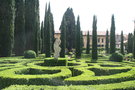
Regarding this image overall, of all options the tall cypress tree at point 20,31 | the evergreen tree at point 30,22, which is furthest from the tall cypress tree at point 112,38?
the tall cypress tree at point 20,31

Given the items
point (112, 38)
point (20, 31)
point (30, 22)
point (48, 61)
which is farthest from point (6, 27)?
point (112, 38)

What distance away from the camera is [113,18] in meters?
31.3

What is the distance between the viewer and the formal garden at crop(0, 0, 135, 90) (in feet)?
21.4

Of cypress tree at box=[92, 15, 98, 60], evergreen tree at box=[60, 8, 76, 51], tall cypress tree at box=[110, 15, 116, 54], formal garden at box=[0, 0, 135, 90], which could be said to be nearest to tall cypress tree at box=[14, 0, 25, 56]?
formal garden at box=[0, 0, 135, 90]

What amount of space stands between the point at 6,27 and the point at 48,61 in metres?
12.1

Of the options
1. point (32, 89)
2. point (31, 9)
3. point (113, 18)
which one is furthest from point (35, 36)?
point (32, 89)

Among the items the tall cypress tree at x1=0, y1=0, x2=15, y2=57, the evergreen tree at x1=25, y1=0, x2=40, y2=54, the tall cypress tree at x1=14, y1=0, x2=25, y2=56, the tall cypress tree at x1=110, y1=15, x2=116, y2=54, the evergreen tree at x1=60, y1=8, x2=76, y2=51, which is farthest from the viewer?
the evergreen tree at x1=60, y1=8, x2=76, y2=51

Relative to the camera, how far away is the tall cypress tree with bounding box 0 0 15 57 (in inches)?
824

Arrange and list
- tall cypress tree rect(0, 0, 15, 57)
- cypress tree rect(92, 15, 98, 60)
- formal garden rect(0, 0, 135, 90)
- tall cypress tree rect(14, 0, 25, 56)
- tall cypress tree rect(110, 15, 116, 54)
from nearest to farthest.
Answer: formal garden rect(0, 0, 135, 90)
tall cypress tree rect(0, 0, 15, 57)
cypress tree rect(92, 15, 98, 60)
tall cypress tree rect(14, 0, 25, 56)
tall cypress tree rect(110, 15, 116, 54)

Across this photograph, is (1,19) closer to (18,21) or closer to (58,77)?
(18,21)

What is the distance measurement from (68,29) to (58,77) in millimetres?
31277

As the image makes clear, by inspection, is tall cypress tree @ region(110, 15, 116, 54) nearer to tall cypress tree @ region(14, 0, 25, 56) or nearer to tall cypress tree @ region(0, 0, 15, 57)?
tall cypress tree @ region(14, 0, 25, 56)

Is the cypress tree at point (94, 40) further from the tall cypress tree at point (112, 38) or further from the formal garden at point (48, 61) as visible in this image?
the tall cypress tree at point (112, 38)

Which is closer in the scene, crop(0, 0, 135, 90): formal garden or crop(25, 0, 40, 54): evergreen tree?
crop(0, 0, 135, 90): formal garden
